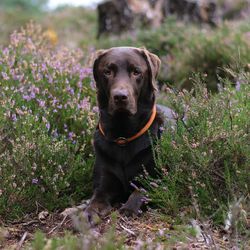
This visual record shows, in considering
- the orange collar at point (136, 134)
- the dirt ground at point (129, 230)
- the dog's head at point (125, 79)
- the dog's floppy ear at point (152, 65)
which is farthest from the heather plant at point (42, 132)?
the dog's floppy ear at point (152, 65)

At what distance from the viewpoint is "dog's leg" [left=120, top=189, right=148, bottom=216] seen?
11.7 ft

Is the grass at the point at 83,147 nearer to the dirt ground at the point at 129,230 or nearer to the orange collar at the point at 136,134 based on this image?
the dirt ground at the point at 129,230

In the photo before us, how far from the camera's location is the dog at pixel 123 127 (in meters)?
3.75

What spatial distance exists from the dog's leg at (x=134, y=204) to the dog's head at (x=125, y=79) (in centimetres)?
57

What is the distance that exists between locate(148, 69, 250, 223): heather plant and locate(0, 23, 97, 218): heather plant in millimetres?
744

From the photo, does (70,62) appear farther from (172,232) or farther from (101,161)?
(172,232)

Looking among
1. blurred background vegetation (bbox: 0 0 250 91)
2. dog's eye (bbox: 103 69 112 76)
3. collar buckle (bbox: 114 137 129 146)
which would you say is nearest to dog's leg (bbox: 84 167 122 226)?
collar buckle (bbox: 114 137 129 146)

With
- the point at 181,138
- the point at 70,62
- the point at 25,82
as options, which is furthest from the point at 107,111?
the point at 70,62

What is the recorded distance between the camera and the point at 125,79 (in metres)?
3.74

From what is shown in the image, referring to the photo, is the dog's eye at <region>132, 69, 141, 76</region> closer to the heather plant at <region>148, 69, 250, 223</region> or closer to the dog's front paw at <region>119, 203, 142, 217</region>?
the heather plant at <region>148, 69, 250, 223</region>

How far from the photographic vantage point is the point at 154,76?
3.99 m

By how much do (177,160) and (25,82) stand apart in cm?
180

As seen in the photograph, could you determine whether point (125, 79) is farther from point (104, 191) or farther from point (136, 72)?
point (104, 191)

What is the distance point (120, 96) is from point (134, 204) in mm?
739
